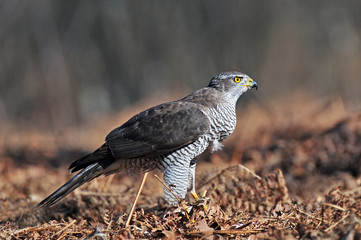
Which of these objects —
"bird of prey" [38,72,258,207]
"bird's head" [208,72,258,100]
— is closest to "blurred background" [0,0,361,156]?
"bird's head" [208,72,258,100]

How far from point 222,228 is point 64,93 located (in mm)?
13324

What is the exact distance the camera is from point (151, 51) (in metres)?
16.2

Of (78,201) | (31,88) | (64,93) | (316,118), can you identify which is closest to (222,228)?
(78,201)

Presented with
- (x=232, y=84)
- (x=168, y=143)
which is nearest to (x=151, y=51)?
(x=232, y=84)

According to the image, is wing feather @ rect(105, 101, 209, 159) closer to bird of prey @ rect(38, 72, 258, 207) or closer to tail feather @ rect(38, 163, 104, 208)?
bird of prey @ rect(38, 72, 258, 207)

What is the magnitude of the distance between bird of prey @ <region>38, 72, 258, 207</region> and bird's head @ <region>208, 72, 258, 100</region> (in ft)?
0.30

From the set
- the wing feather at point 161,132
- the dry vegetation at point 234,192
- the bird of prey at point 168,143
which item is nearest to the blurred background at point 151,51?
the dry vegetation at point 234,192

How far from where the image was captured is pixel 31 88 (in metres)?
16.3

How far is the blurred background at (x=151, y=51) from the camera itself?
14672 millimetres

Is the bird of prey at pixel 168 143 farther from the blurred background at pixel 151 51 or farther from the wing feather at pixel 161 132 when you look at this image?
the blurred background at pixel 151 51

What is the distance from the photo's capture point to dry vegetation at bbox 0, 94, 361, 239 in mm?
3096

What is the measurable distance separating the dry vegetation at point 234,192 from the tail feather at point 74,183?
0.20m

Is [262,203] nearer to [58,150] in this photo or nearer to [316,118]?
[316,118]

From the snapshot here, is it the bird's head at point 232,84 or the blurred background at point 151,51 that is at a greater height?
the blurred background at point 151,51
